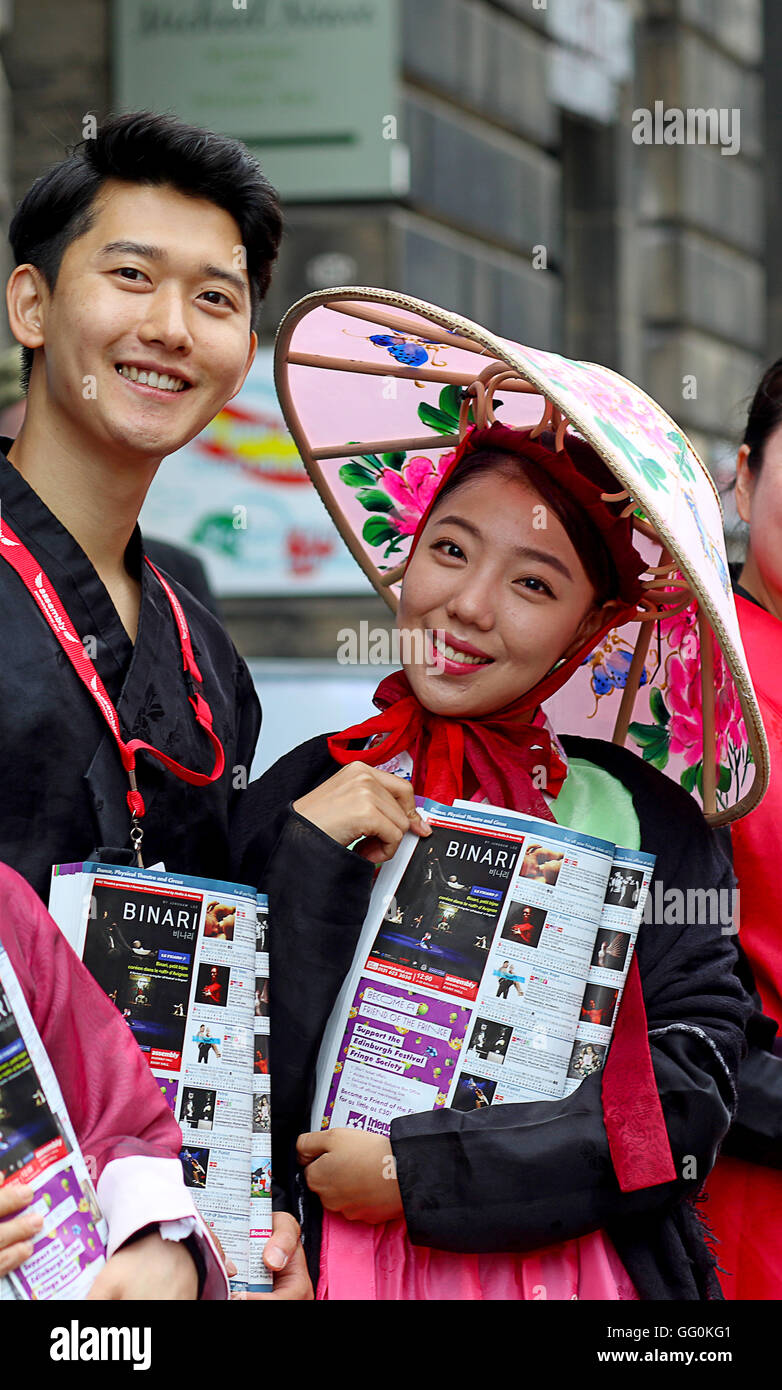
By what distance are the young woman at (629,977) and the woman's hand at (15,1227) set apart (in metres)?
0.46

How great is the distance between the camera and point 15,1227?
1.54 meters

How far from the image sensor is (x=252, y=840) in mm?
2182

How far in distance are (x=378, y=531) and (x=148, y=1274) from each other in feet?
4.74

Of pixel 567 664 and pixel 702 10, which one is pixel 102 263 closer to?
pixel 567 664

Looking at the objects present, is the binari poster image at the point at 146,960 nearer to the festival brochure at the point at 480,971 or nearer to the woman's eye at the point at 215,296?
the festival brochure at the point at 480,971

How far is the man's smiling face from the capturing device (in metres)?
2.05

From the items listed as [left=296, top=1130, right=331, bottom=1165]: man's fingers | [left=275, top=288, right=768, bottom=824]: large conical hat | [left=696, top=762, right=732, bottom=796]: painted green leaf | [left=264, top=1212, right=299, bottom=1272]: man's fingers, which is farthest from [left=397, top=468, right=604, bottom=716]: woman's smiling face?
[left=264, top=1212, right=299, bottom=1272]: man's fingers

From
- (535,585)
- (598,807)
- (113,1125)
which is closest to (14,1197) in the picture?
(113,1125)

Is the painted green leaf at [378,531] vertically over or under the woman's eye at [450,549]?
over

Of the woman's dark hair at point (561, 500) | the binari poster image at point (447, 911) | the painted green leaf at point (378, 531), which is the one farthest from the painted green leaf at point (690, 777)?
the painted green leaf at point (378, 531)

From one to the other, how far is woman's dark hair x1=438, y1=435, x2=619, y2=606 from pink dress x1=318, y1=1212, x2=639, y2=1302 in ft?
2.92

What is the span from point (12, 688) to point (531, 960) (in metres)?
0.72

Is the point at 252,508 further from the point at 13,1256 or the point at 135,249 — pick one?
the point at 13,1256

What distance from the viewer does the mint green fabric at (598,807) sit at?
2.15 metres
